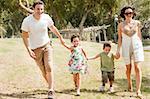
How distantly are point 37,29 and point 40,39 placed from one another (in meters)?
0.21

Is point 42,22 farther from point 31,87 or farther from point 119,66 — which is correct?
point 119,66

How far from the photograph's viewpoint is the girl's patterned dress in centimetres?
930

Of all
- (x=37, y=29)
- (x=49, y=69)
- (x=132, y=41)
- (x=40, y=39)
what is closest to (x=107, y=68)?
(x=132, y=41)

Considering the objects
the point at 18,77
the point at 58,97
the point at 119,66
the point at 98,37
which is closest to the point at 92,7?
the point at 98,37

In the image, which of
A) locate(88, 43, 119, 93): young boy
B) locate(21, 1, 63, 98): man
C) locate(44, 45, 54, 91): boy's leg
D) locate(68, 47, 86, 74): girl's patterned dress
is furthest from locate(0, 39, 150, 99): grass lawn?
locate(21, 1, 63, 98): man

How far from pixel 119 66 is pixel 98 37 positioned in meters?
53.1

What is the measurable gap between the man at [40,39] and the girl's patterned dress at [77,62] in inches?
34.1

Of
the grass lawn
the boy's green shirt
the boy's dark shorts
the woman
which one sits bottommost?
the grass lawn

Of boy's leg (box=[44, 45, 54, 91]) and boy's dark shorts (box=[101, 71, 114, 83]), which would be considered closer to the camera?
boy's leg (box=[44, 45, 54, 91])

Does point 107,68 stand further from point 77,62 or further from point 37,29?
point 37,29

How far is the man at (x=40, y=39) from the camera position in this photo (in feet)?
27.9

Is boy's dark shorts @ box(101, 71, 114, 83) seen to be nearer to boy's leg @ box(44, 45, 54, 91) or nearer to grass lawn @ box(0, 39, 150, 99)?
grass lawn @ box(0, 39, 150, 99)

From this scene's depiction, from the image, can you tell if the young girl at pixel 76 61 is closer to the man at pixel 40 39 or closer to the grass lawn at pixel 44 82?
the grass lawn at pixel 44 82

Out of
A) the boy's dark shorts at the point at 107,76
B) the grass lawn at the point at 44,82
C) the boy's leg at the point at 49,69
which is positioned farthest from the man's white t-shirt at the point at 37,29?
the boy's dark shorts at the point at 107,76
